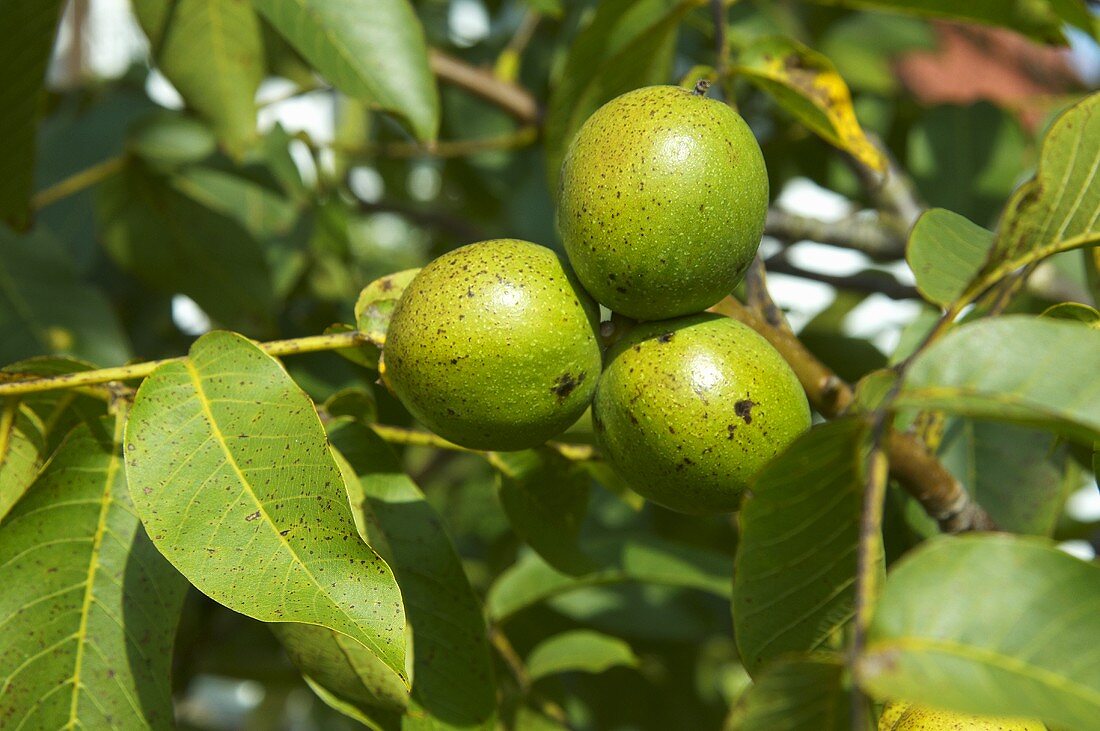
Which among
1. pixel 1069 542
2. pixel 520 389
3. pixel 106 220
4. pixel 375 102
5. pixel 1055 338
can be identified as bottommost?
pixel 1069 542

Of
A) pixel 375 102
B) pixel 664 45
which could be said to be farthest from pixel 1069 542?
pixel 375 102

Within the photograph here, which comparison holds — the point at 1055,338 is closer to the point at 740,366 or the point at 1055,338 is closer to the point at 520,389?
the point at 740,366

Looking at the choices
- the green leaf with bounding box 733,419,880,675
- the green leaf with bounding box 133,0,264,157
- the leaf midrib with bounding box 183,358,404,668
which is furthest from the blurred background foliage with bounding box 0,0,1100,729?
the green leaf with bounding box 733,419,880,675

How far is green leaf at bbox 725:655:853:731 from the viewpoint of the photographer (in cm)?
79

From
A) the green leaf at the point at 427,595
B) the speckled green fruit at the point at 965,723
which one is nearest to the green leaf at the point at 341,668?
the green leaf at the point at 427,595

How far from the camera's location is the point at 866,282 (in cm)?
217

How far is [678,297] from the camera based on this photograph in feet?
3.88

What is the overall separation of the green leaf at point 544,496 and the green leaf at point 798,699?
0.69 meters

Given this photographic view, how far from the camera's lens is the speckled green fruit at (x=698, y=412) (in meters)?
1.11

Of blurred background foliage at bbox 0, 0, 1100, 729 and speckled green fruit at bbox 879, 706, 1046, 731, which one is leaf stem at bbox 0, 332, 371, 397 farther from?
speckled green fruit at bbox 879, 706, 1046, 731

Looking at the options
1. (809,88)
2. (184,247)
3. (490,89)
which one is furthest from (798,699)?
(490,89)

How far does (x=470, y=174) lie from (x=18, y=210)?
155 centimetres

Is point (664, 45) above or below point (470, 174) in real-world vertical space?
above

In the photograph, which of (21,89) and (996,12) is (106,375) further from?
(996,12)
